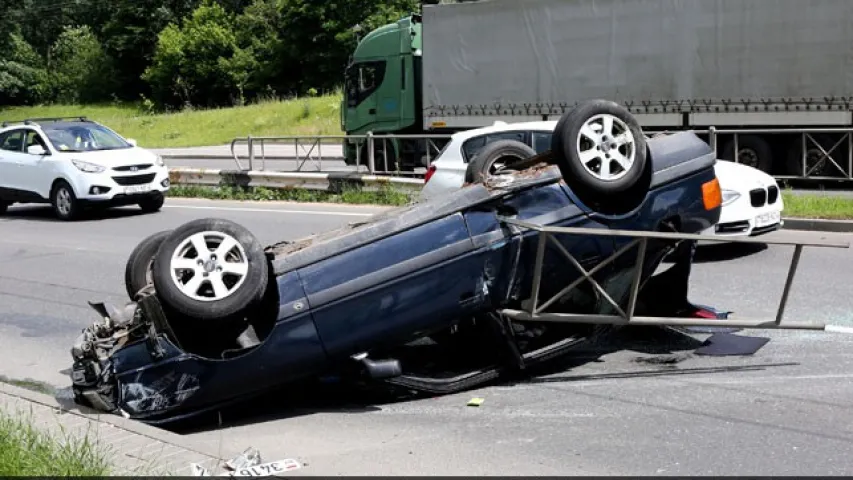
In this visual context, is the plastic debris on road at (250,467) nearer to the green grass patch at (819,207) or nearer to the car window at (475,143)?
the car window at (475,143)

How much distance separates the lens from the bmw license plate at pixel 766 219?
32.6ft

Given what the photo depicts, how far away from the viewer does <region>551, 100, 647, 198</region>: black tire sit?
5.89 metres

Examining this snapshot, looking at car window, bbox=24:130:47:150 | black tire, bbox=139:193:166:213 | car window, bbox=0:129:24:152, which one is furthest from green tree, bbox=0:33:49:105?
black tire, bbox=139:193:166:213

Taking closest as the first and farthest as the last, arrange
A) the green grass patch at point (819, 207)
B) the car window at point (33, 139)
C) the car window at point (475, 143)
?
the car window at point (475, 143) → the green grass patch at point (819, 207) → the car window at point (33, 139)

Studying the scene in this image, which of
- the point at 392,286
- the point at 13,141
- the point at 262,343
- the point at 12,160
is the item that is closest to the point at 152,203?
the point at 12,160

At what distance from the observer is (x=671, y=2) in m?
18.6

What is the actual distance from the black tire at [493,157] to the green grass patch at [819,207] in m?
6.40

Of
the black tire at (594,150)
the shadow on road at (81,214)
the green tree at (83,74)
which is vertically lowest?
the shadow on road at (81,214)

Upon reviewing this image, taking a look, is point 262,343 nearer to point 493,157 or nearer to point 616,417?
point 616,417

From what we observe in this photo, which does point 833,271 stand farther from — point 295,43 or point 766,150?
point 295,43

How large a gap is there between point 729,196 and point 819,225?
2676 millimetres

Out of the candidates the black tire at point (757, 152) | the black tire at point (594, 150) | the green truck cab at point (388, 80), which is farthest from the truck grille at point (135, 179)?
the black tire at point (594, 150)

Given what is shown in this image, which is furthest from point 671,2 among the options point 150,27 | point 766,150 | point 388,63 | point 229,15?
point 150,27

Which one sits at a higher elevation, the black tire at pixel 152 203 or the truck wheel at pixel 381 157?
the truck wheel at pixel 381 157
